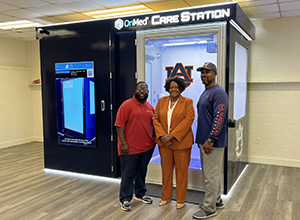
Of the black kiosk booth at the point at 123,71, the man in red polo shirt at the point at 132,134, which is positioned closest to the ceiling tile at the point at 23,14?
the black kiosk booth at the point at 123,71

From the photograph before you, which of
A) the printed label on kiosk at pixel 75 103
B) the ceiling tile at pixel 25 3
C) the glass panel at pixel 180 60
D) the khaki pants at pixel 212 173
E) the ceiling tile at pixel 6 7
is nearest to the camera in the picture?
the khaki pants at pixel 212 173

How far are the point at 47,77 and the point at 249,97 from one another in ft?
12.2

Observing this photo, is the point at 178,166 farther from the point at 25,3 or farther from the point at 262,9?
the point at 25,3

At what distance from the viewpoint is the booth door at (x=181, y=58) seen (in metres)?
3.85

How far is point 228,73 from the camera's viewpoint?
366 centimetres

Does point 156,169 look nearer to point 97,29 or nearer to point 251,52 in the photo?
point 97,29

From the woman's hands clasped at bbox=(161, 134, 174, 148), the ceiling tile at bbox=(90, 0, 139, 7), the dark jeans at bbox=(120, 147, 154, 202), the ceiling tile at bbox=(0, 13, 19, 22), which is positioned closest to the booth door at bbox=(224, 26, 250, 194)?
the woman's hands clasped at bbox=(161, 134, 174, 148)

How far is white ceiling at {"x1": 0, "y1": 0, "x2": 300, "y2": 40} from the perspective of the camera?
14.8ft

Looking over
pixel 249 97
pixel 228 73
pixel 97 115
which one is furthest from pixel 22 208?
pixel 249 97

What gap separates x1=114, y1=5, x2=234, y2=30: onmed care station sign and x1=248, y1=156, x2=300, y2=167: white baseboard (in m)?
3.07

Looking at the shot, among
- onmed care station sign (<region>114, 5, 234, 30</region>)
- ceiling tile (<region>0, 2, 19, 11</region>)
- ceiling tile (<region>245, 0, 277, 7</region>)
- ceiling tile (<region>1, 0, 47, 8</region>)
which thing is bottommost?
onmed care station sign (<region>114, 5, 234, 30</region>)

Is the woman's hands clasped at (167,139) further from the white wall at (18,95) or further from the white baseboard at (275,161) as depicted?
the white wall at (18,95)

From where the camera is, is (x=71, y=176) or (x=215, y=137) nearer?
(x=215, y=137)

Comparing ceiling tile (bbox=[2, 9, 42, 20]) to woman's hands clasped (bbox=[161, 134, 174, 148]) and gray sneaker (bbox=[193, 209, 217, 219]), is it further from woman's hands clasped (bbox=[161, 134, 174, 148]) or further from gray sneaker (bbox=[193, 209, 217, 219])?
gray sneaker (bbox=[193, 209, 217, 219])
